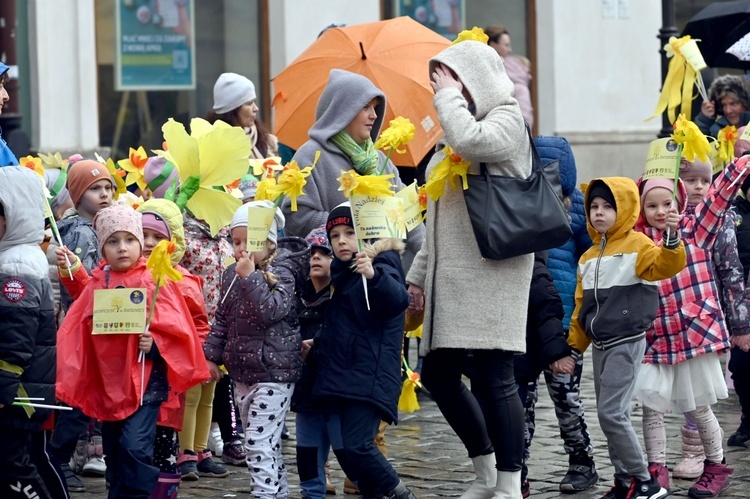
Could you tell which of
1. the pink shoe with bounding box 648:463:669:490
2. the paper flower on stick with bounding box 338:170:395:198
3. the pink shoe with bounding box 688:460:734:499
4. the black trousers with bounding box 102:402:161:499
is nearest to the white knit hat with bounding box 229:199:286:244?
the paper flower on stick with bounding box 338:170:395:198

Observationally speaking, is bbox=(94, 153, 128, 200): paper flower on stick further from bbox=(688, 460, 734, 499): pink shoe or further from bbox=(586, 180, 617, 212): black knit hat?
bbox=(688, 460, 734, 499): pink shoe

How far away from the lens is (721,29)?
42.8ft

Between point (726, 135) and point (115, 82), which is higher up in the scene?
point (115, 82)

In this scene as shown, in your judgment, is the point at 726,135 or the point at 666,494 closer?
the point at 666,494

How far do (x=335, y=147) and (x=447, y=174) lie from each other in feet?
3.66

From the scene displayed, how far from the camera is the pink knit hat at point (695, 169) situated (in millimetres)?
7574

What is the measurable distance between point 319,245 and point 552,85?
1043cm

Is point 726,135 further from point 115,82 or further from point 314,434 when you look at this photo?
point 115,82

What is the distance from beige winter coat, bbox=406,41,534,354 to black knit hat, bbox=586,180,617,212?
0.45m

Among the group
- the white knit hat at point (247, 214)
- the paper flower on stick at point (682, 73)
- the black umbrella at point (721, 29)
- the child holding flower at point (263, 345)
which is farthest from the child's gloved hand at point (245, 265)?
the black umbrella at point (721, 29)

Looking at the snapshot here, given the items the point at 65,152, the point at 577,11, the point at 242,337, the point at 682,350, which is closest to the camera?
the point at 242,337

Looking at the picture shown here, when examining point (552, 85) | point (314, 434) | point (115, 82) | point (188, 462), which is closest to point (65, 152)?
point (115, 82)

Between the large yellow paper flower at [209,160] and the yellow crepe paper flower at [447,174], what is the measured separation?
0.95m

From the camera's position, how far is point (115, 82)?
593 inches
